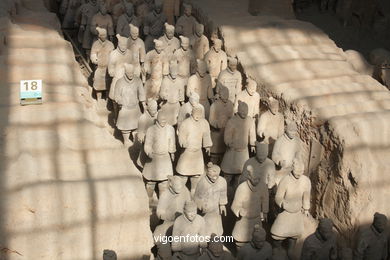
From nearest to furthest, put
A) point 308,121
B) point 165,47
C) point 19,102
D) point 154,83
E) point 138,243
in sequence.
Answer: point 138,243, point 19,102, point 308,121, point 154,83, point 165,47

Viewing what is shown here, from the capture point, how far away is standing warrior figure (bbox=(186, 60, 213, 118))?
7.26 metres

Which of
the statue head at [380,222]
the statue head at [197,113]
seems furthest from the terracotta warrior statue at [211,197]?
the statue head at [380,222]

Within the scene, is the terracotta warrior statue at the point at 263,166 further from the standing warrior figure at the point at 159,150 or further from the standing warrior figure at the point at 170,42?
the standing warrior figure at the point at 170,42

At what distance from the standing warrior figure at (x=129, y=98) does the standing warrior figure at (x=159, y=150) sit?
0.99 metres

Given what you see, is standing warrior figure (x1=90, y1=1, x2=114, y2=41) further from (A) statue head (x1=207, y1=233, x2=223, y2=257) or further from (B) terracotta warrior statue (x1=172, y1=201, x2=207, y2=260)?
(A) statue head (x1=207, y1=233, x2=223, y2=257)

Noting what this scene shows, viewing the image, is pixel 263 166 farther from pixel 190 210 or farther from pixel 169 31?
pixel 169 31

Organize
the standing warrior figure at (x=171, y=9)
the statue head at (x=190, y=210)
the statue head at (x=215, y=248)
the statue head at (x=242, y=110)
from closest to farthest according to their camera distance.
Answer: the statue head at (x=215, y=248) → the statue head at (x=190, y=210) → the statue head at (x=242, y=110) → the standing warrior figure at (x=171, y=9)

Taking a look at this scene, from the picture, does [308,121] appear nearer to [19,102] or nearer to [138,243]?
[138,243]

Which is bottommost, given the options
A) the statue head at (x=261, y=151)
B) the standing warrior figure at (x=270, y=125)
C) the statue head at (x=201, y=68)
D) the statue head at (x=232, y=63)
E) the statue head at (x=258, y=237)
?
the statue head at (x=258, y=237)

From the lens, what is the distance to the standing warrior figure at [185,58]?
7844 mm

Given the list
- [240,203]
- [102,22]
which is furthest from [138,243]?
[102,22]

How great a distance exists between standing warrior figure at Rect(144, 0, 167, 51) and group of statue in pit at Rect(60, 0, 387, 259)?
0.02m

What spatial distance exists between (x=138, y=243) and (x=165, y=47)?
3928 mm

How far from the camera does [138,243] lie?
190 inches
